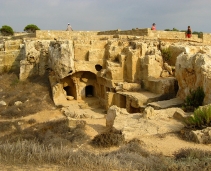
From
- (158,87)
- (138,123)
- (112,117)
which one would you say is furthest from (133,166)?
(158,87)

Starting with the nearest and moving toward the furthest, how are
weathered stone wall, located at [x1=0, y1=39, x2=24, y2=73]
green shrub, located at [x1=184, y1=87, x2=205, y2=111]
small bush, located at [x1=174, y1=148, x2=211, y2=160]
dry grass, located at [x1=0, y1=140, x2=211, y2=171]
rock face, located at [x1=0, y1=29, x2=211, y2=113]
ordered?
dry grass, located at [x1=0, y1=140, x2=211, y2=171] < small bush, located at [x1=174, y1=148, x2=211, y2=160] < green shrub, located at [x1=184, y1=87, x2=205, y2=111] < rock face, located at [x1=0, y1=29, x2=211, y2=113] < weathered stone wall, located at [x1=0, y1=39, x2=24, y2=73]

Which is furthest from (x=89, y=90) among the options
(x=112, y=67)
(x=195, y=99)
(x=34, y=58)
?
(x=195, y=99)

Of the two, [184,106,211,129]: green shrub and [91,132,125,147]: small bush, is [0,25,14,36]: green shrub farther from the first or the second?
[184,106,211,129]: green shrub

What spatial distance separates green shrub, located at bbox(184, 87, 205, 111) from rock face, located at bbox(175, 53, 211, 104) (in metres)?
0.22

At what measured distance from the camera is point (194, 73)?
1092 centimetres

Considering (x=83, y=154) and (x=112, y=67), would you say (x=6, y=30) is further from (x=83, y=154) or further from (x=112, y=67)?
(x=83, y=154)

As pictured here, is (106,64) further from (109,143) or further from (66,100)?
(109,143)

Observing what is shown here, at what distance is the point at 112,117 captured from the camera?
9391mm

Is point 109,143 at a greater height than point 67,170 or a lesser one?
lesser

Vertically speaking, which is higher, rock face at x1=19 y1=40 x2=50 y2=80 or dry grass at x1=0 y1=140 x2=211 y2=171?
rock face at x1=19 y1=40 x2=50 y2=80

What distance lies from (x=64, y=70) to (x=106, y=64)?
8.73 ft

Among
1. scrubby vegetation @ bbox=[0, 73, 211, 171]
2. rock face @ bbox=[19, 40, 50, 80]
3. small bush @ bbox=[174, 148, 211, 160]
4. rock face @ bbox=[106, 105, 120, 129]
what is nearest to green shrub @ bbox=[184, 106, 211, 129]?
scrubby vegetation @ bbox=[0, 73, 211, 171]

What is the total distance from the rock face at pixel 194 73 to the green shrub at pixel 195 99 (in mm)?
223

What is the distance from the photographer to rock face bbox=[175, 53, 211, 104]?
32.2 ft
